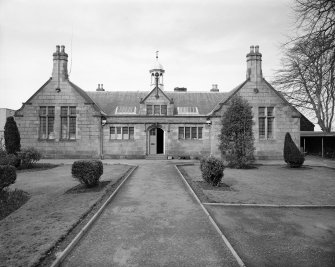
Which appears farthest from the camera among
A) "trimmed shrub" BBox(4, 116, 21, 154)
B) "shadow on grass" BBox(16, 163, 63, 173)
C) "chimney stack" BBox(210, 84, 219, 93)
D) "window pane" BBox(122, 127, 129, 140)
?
"chimney stack" BBox(210, 84, 219, 93)

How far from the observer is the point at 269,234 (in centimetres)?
663

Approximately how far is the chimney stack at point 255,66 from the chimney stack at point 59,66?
20.6 meters

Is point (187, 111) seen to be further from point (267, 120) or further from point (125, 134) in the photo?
point (267, 120)

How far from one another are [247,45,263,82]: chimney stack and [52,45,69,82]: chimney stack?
20.6 metres

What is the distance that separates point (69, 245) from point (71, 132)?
2297 centimetres

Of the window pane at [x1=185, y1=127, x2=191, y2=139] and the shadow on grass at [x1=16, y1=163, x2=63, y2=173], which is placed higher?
the window pane at [x1=185, y1=127, x2=191, y2=139]

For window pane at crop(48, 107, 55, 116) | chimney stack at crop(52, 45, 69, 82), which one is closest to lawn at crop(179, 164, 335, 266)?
window pane at crop(48, 107, 55, 116)

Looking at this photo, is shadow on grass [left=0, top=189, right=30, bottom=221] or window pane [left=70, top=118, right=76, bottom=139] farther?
window pane [left=70, top=118, right=76, bottom=139]

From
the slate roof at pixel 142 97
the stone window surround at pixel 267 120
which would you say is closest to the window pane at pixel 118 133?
the slate roof at pixel 142 97

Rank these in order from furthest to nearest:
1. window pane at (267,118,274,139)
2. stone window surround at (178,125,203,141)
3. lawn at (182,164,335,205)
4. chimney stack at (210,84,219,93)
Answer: chimney stack at (210,84,219,93) → stone window surround at (178,125,203,141) → window pane at (267,118,274,139) → lawn at (182,164,335,205)

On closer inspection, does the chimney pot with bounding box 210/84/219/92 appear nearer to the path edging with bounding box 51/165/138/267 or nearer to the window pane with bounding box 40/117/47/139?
the window pane with bounding box 40/117/47/139

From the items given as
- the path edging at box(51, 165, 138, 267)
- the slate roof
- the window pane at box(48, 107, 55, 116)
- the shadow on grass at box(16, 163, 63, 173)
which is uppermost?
the slate roof

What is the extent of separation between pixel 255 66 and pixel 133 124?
15141 millimetres

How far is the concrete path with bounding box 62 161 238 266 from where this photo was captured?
521 centimetres
